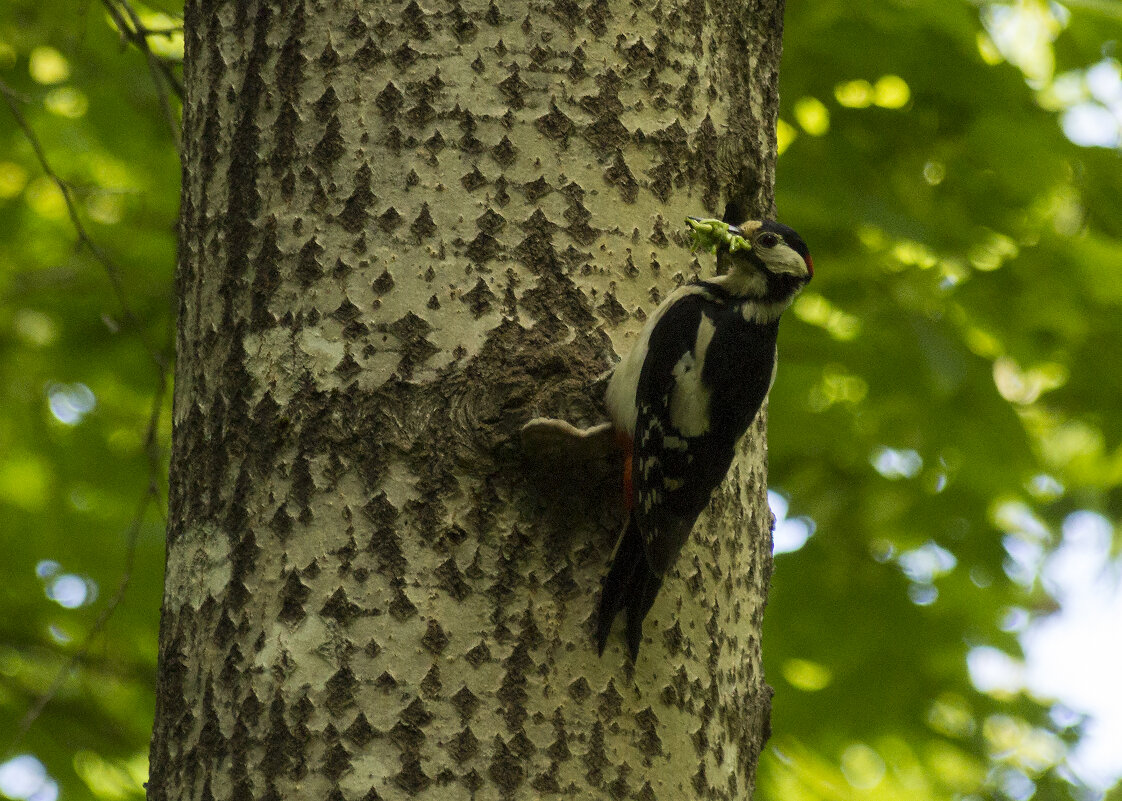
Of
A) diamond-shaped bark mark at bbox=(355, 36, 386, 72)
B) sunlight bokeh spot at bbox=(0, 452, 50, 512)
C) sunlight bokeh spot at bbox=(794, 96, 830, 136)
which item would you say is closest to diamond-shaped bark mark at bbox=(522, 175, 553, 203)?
diamond-shaped bark mark at bbox=(355, 36, 386, 72)

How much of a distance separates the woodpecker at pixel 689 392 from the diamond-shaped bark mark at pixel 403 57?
2.04 feet

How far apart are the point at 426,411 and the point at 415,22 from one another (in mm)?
743

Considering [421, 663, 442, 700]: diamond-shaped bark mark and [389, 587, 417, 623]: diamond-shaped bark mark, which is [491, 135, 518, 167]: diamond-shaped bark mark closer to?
[389, 587, 417, 623]: diamond-shaped bark mark

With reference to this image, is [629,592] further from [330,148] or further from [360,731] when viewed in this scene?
[330,148]

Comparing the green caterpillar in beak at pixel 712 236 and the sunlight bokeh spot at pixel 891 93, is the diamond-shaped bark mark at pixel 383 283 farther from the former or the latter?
the sunlight bokeh spot at pixel 891 93

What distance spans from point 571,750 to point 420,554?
15.8 inches

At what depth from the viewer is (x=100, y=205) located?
4.83 meters

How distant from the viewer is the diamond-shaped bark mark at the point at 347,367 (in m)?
1.92

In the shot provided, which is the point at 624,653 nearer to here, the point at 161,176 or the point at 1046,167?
the point at 1046,167

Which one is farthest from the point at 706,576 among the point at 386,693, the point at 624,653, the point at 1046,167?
the point at 1046,167

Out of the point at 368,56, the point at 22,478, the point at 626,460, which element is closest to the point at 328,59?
the point at 368,56

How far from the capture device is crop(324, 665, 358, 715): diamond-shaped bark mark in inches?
68.4

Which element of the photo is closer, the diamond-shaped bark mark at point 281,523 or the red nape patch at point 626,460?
the diamond-shaped bark mark at point 281,523

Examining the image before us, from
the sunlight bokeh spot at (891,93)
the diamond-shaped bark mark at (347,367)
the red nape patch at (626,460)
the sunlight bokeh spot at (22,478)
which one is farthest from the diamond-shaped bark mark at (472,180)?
the sunlight bokeh spot at (22,478)
